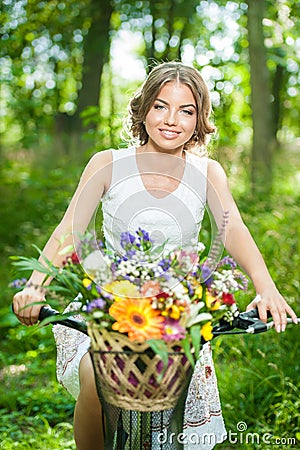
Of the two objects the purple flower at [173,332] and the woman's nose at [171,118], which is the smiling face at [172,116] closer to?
the woman's nose at [171,118]

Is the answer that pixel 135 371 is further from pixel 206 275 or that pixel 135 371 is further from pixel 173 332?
pixel 206 275

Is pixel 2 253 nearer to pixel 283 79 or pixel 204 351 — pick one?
pixel 204 351

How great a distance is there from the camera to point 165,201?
243cm

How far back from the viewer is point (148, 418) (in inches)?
75.6

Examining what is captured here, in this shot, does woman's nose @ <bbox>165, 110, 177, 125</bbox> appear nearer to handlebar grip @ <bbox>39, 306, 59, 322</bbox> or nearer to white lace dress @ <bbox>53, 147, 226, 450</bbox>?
white lace dress @ <bbox>53, 147, 226, 450</bbox>

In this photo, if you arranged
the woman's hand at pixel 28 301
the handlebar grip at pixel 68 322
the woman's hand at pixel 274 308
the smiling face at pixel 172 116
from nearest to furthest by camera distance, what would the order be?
1. the handlebar grip at pixel 68 322
2. the woman's hand at pixel 28 301
3. the woman's hand at pixel 274 308
4. the smiling face at pixel 172 116

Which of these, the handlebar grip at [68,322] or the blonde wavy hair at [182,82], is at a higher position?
the blonde wavy hair at [182,82]

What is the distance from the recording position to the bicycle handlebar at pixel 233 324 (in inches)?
72.9

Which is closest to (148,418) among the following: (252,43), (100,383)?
(100,383)

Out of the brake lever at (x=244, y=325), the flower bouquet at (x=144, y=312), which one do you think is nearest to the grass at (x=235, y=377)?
the flower bouquet at (x=144, y=312)

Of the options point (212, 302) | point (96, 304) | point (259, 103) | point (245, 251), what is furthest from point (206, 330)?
point (259, 103)

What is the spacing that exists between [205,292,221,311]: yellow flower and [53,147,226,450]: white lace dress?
592mm

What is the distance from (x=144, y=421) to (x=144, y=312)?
1.39ft

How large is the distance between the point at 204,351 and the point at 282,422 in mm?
1036
